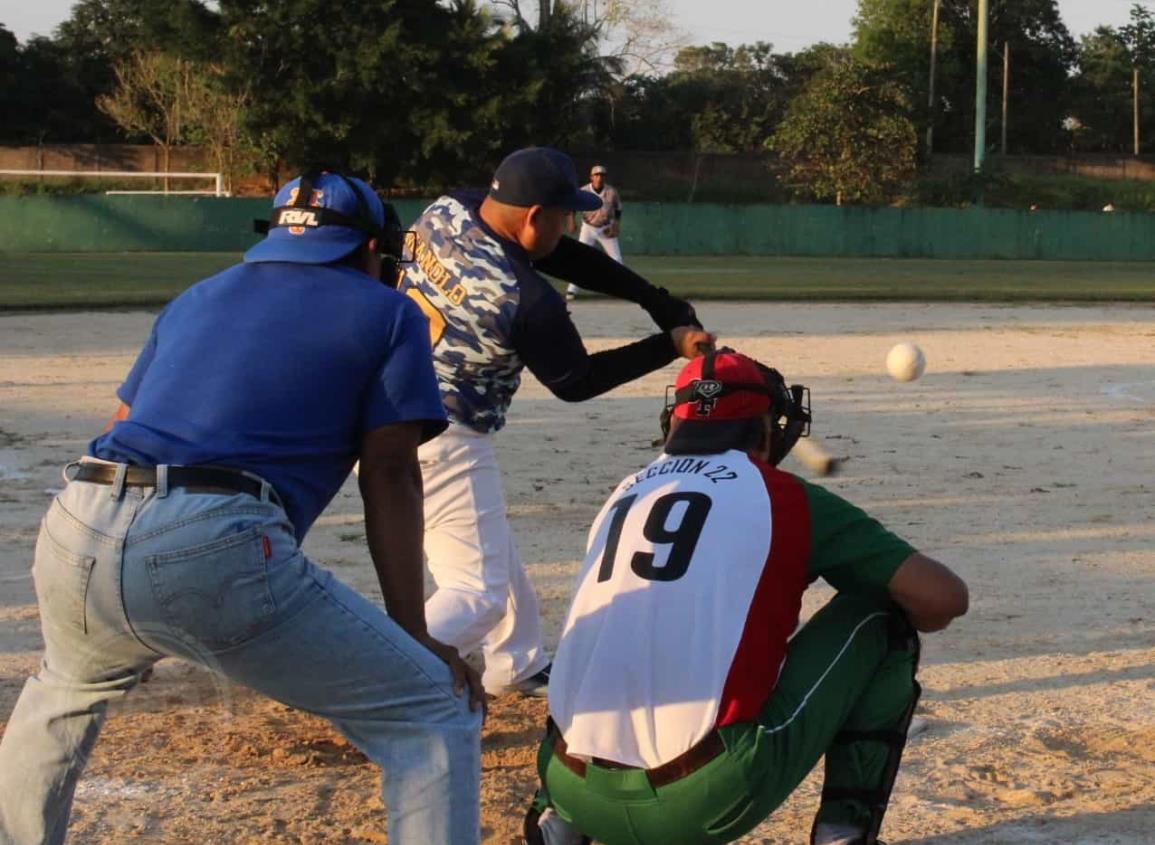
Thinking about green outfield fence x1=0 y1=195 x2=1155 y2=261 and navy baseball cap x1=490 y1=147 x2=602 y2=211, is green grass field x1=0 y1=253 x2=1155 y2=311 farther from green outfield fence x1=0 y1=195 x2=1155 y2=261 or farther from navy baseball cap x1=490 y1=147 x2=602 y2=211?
navy baseball cap x1=490 y1=147 x2=602 y2=211

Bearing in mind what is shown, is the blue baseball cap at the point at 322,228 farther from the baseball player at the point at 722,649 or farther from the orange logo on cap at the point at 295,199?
the baseball player at the point at 722,649

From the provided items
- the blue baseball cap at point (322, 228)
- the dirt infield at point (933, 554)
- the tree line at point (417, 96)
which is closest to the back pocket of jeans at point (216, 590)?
the blue baseball cap at point (322, 228)

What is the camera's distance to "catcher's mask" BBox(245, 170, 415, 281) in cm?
335

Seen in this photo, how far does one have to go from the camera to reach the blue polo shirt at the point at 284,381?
314cm

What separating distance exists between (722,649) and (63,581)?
1.38m

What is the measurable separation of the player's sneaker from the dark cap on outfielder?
2044mm

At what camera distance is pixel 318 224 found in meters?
3.38

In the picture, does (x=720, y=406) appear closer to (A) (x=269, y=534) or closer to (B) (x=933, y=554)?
(A) (x=269, y=534)

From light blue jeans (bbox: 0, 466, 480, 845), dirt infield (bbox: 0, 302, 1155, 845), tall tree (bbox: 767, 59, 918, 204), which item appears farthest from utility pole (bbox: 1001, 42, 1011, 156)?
light blue jeans (bbox: 0, 466, 480, 845)

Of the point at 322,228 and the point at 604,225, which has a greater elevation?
the point at 604,225

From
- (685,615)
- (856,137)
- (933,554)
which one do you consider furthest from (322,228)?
(856,137)

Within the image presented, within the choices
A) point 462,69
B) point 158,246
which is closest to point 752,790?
point 158,246

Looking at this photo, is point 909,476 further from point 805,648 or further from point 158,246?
point 158,246

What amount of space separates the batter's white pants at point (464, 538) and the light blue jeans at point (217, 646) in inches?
70.4
